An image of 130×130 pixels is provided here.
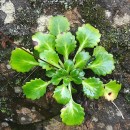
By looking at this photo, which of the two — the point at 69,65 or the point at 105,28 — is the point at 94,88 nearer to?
the point at 69,65

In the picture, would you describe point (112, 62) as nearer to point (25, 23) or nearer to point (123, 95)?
point (123, 95)

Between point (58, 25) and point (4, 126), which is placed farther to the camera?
point (4, 126)

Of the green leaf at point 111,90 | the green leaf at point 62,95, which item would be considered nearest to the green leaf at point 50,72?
the green leaf at point 62,95

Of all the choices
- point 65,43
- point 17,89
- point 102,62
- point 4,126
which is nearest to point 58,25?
point 65,43

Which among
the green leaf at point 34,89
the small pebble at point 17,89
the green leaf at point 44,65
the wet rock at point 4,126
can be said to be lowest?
the wet rock at point 4,126

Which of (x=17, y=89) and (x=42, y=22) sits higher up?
(x=42, y=22)

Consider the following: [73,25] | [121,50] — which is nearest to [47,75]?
[73,25]

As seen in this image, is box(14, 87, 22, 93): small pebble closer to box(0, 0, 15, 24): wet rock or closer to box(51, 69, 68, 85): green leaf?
box(51, 69, 68, 85): green leaf

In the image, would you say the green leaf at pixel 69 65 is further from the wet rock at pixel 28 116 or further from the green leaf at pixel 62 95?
the wet rock at pixel 28 116
